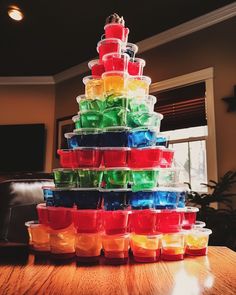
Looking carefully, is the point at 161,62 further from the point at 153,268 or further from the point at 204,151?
the point at 153,268

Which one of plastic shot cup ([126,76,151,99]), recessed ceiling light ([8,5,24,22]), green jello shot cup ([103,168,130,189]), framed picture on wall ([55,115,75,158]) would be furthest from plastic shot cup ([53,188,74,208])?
framed picture on wall ([55,115,75,158])

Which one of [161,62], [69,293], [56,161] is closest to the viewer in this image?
[69,293]

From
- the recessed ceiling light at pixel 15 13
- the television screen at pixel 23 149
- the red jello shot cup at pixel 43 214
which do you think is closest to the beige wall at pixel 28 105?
the television screen at pixel 23 149

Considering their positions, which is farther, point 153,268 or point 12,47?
point 12,47

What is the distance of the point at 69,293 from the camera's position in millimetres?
666

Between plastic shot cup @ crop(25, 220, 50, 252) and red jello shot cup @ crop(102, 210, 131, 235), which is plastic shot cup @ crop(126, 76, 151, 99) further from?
plastic shot cup @ crop(25, 220, 50, 252)

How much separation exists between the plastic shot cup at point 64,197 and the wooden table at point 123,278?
0.19 metres

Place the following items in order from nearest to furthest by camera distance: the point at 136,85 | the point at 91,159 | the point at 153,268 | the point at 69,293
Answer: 1. the point at 69,293
2. the point at 153,268
3. the point at 91,159
4. the point at 136,85

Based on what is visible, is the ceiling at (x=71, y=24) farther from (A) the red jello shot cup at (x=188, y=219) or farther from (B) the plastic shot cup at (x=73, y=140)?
(A) the red jello shot cup at (x=188, y=219)

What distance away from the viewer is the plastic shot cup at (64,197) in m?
1.01

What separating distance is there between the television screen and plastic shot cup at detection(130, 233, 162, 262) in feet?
11.7

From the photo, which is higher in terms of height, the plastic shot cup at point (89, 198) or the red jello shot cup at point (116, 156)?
the red jello shot cup at point (116, 156)

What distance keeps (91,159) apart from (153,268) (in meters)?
0.41

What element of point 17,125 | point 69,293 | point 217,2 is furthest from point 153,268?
point 17,125
